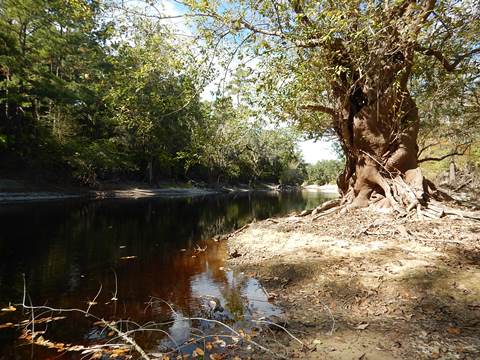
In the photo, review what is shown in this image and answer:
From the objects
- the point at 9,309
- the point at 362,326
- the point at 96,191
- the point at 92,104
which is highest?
the point at 92,104

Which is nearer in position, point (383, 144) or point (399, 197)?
point (399, 197)

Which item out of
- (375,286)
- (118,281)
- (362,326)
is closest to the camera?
(362,326)

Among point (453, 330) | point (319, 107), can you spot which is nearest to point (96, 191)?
point (319, 107)

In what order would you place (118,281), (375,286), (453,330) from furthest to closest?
(118,281) < (375,286) < (453,330)

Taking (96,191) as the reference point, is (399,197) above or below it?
above

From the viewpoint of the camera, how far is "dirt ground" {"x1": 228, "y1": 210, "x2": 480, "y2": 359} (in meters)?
4.76

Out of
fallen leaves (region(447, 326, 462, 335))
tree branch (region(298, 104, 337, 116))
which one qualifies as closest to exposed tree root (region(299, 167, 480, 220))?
tree branch (region(298, 104, 337, 116))

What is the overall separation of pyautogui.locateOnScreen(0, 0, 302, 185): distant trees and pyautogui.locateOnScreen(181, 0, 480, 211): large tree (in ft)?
7.91

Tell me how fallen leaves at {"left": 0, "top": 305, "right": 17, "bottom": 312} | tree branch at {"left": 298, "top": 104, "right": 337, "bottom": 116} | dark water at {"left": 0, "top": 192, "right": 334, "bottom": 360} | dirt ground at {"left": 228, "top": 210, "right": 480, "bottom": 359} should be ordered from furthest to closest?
tree branch at {"left": 298, "top": 104, "right": 337, "bottom": 116} → fallen leaves at {"left": 0, "top": 305, "right": 17, "bottom": 312} → dark water at {"left": 0, "top": 192, "right": 334, "bottom": 360} → dirt ground at {"left": 228, "top": 210, "right": 480, "bottom": 359}

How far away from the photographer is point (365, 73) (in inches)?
409

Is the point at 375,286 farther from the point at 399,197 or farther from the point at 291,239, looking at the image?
the point at 399,197

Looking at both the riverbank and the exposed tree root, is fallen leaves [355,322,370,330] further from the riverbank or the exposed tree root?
the riverbank

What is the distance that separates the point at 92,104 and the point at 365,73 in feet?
145

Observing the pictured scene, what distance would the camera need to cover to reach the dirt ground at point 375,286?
476 centimetres
